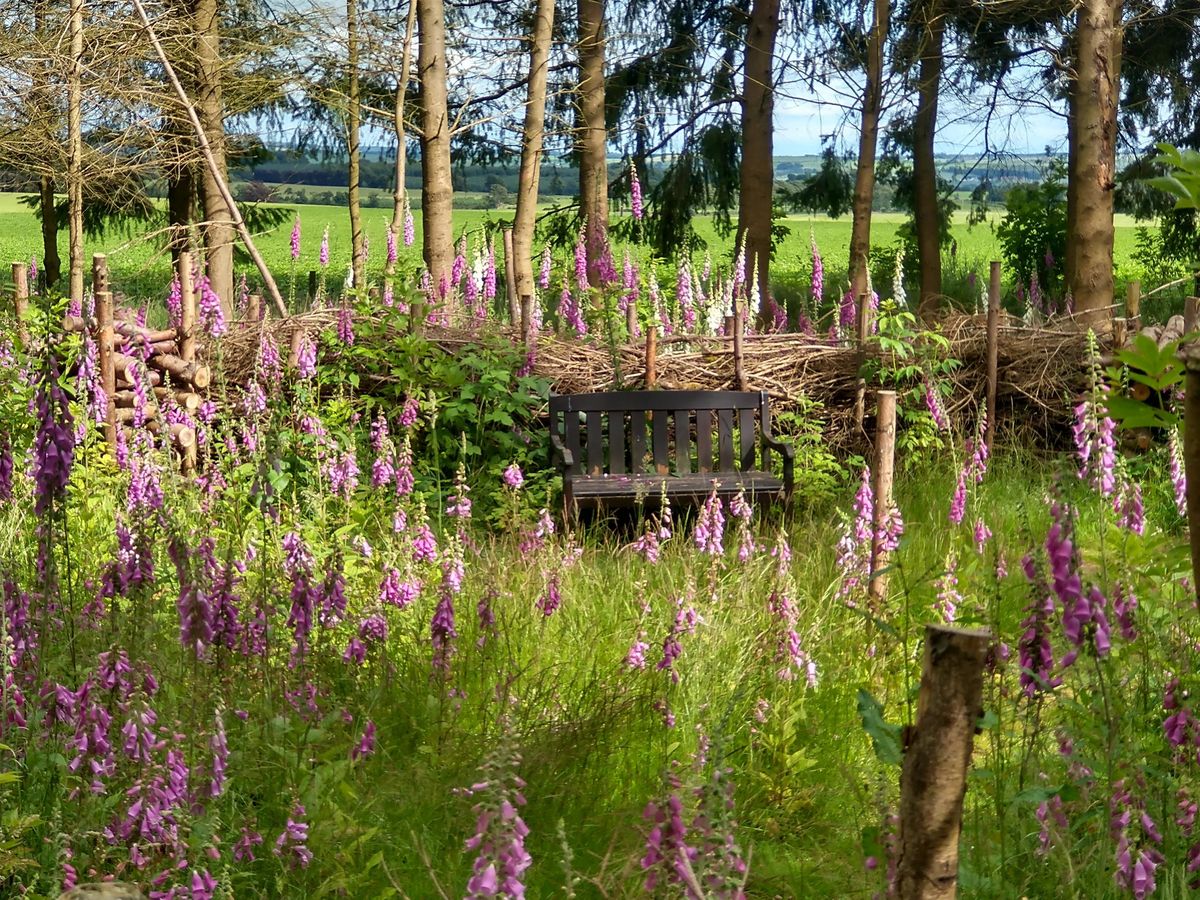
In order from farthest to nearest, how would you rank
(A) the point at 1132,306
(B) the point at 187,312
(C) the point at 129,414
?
(A) the point at 1132,306 → (B) the point at 187,312 → (C) the point at 129,414

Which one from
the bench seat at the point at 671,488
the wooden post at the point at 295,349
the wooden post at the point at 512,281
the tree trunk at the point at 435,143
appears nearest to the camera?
the bench seat at the point at 671,488

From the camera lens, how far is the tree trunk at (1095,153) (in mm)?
10156

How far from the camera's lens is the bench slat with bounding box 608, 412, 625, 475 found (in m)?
7.79

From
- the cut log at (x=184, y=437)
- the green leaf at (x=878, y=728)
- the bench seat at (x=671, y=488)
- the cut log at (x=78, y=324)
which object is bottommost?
the bench seat at (x=671, y=488)

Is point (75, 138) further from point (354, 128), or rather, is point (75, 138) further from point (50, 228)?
point (50, 228)

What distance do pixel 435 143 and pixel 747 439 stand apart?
4.93 metres

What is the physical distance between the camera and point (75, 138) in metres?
11.4

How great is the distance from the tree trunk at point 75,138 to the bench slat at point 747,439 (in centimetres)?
600

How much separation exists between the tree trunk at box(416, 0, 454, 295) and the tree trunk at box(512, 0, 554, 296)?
3.12 feet

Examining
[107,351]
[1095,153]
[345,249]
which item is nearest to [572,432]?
[107,351]

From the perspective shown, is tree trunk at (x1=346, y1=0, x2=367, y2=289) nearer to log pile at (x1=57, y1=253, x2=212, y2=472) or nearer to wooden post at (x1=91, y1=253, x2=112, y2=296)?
log pile at (x1=57, y1=253, x2=212, y2=472)

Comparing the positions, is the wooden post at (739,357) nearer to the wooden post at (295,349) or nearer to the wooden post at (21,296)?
the wooden post at (295,349)

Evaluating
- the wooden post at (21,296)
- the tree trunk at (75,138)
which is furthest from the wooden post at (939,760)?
the tree trunk at (75,138)

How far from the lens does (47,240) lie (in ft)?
58.1
